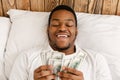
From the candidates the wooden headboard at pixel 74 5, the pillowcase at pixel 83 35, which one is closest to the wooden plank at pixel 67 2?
the wooden headboard at pixel 74 5

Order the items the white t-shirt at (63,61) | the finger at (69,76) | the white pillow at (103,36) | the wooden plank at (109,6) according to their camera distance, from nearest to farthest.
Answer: the finger at (69,76) < the white t-shirt at (63,61) < the white pillow at (103,36) < the wooden plank at (109,6)

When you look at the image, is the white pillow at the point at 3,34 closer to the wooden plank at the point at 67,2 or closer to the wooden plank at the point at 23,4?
the wooden plank at the point at 23,4

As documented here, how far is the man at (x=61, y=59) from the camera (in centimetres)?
133

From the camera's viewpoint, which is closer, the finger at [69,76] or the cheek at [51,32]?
the finger at [69,76]

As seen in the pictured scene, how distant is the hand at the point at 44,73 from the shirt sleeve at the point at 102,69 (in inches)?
11.5

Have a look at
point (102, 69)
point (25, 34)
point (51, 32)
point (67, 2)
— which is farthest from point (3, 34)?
point (102, 69)

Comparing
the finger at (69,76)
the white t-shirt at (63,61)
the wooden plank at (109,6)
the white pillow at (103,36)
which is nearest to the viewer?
the finger at (69,76)

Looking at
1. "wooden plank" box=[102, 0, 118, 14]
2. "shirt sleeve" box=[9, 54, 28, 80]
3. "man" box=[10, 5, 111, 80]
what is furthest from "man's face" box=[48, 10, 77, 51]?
"wooden plank" box=[102, 0, 118, 14]

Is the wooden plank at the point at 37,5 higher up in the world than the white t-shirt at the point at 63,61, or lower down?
higher up

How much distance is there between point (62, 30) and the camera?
143 centimetres

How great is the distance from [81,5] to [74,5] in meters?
0.05

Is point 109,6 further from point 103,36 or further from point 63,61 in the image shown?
point 63,61

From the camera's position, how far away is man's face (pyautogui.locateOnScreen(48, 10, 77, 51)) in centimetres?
142

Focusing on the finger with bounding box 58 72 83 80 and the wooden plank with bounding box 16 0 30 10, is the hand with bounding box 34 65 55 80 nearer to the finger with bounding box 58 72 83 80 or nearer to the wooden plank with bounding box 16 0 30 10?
the finger with bounding box 58 72 83 80
